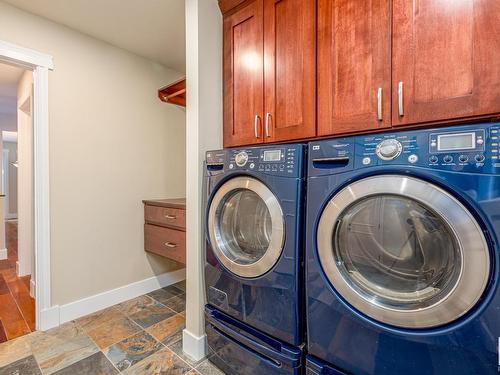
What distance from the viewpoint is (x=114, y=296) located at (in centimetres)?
220

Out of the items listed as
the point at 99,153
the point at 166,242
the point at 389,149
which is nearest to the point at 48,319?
the point at 166,242

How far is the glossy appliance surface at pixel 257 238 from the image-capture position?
1.10 m

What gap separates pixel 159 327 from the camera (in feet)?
6.14

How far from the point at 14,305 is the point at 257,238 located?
2412 mm

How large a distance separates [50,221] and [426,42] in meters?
2.49

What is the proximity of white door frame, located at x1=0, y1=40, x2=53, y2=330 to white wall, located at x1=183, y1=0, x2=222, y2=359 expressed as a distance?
1.13 metres

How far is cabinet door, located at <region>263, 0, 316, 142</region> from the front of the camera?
3.99 ft

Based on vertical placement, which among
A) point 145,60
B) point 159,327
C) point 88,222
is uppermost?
point 145,60

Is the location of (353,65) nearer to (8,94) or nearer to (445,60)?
(445,60)

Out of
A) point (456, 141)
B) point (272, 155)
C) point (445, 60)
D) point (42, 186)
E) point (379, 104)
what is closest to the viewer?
point (456, 141)

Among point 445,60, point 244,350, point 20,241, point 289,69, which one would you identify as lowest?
point 244,350

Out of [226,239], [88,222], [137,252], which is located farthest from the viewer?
[137,252]

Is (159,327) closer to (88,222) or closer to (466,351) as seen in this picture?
(88,222)

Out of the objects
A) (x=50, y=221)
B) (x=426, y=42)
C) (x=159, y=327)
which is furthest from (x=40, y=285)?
(x=426, y=42)
